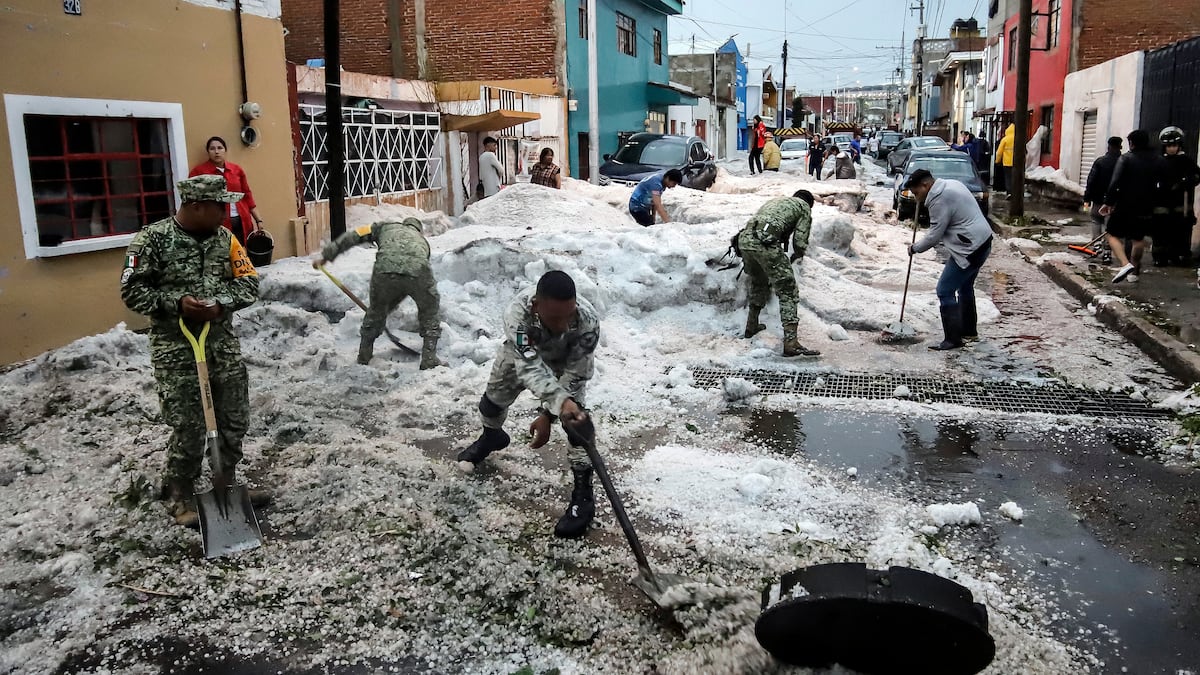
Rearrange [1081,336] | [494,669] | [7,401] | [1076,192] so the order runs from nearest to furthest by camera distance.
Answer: [494,669]
[7,401]
[1081,336]
[1076,192]

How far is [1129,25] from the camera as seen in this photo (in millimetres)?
22672

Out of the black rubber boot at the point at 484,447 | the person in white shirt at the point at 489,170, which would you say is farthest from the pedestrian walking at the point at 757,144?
the black rubber boot at the point at 484,447

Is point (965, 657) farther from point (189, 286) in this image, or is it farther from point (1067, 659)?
point (189, 286)

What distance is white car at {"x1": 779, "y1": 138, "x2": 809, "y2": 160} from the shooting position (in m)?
38.3

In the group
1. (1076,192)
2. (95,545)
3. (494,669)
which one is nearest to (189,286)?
(95,545)

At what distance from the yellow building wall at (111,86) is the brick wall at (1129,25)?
826 inches

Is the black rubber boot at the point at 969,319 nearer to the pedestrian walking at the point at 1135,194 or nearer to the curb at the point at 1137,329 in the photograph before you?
the curb at the point at 1137,329

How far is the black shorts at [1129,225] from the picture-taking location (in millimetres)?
10727

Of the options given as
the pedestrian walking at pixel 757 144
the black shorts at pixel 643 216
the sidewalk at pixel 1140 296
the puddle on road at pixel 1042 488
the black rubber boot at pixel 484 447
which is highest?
the pedestrian walking at pixel 757 144

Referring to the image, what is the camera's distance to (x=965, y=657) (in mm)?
2834

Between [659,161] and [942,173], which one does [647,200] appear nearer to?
[659,161]

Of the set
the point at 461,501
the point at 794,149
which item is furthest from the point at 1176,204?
the point at 794,149

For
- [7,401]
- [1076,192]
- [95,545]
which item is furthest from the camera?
[1076,192]

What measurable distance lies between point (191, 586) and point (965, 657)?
10.2 feet
